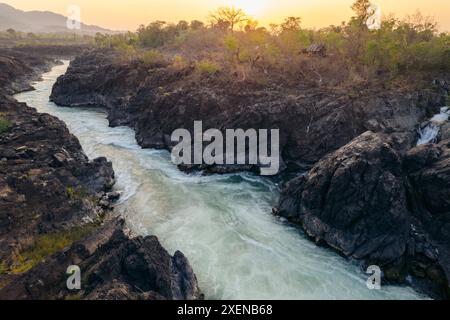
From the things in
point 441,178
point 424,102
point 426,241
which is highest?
point 424,102

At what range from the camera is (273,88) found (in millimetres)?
40625

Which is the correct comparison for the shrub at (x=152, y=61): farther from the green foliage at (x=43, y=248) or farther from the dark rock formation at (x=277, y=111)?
the green foliage at (x=43, y=248)

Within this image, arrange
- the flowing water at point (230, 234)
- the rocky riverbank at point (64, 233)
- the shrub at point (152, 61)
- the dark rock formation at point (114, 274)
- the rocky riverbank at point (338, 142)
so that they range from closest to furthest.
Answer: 1. the dark rock formation at point (114, 274)
2. the rocky riverbank at point (64, 233)
3. the flowing water at point (230, 234)
4. the rocky riverbank at point (338, 142)
5. the shrub at point (152, 61)

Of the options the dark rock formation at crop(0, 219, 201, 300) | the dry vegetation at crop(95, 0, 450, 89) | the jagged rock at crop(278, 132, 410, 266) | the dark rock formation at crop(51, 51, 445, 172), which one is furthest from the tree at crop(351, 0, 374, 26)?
the dark rock formation at crop(0, 219, 201, 300)

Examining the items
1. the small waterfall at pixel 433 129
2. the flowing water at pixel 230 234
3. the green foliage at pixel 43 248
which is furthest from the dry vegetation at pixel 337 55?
the green foliage at pixel 43 248

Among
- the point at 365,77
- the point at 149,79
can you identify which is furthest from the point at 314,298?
the point at 149,79

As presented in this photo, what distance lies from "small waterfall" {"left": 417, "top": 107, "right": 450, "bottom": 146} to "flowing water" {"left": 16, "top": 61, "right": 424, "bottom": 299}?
14.8 meters

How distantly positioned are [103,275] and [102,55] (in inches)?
2613

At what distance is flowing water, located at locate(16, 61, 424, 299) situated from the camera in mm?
18203

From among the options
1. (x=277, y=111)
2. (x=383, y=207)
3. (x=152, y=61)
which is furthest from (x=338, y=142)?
(x=152, y=61)

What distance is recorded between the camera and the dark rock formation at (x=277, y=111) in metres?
34.1

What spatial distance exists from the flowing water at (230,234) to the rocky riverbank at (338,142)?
156 cm
